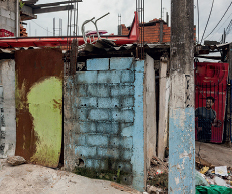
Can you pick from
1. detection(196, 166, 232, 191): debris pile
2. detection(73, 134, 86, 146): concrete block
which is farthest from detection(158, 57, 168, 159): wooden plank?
detection(73, 134, 86, 146): concrete block

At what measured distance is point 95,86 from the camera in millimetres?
4324

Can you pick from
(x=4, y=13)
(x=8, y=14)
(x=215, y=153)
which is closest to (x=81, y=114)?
(x=215, y=153)

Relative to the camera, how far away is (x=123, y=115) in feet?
13.6

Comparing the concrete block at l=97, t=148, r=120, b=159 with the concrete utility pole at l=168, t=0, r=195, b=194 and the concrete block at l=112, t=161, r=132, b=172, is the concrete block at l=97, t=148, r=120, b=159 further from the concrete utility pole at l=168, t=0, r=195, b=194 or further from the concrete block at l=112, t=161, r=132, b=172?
the concrete utility pole at l=168, t=0, r=195, b=194

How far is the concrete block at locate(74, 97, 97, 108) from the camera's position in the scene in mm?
4332

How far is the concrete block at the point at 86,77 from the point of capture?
4336 mm

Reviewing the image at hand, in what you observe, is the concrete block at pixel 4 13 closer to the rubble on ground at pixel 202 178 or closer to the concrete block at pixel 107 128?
the concrete block at pixel 107 128

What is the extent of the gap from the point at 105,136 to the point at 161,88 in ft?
7.10

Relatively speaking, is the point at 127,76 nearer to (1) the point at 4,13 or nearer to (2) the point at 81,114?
(2) the point at 81,114

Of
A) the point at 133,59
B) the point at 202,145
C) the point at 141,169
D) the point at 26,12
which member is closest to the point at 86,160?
the point at 141,169

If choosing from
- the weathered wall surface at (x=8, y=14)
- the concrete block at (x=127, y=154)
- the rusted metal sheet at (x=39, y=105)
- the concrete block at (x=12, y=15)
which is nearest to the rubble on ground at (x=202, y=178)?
the concrete block at (x=127, y=154)

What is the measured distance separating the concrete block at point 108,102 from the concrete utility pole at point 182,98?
1260 mm

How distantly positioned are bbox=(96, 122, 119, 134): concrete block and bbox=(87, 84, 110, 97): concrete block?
1.92 feet

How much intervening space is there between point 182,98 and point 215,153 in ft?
14.5
